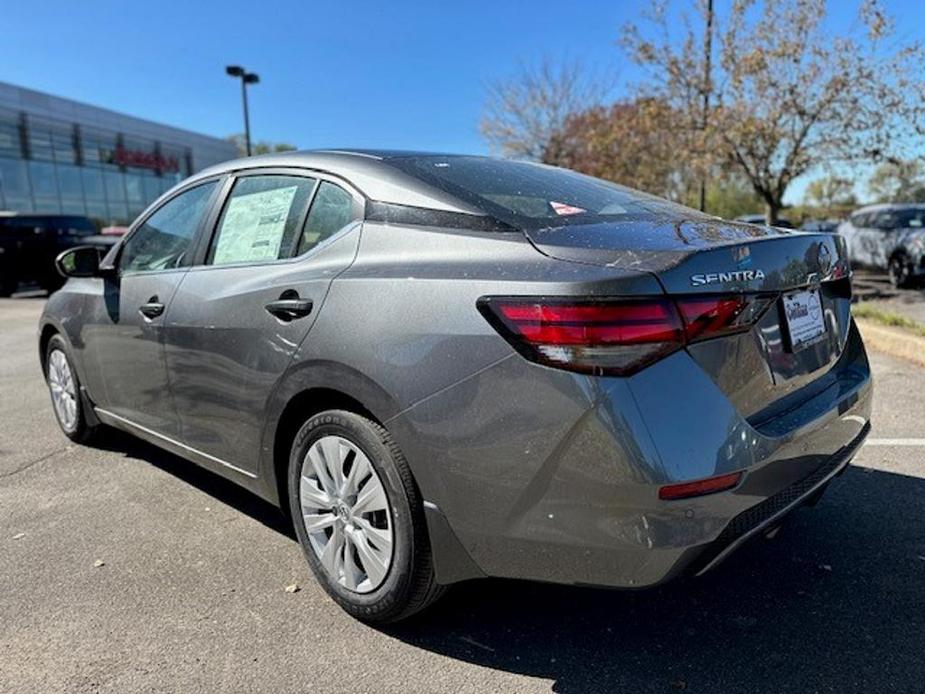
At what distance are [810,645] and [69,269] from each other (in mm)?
3939

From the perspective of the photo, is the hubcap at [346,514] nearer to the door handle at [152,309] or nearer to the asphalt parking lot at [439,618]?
the asphalt parking lot at [439,618]

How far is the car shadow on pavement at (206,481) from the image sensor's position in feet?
11.6

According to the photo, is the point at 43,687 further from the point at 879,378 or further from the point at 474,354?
the point at 879,378

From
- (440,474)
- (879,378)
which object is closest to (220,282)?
(440,474)

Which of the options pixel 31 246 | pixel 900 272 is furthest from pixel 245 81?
pixel 900 272

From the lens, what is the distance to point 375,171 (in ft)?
8.88

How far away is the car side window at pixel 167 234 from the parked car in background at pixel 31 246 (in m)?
13.3

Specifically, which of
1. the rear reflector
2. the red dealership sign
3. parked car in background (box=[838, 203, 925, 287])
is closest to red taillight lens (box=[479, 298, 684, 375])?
the rear reflector

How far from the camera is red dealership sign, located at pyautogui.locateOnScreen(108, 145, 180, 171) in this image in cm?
3831

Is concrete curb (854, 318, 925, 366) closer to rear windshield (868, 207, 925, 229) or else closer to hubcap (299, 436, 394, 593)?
hubcap (299, 436, 394, 593)

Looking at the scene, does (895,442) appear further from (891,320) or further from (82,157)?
(82,157)

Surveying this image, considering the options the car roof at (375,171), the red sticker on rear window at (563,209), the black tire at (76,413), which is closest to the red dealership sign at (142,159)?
the black tire at (76,413)

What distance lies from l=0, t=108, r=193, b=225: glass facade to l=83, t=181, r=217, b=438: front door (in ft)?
104

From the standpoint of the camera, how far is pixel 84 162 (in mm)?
35844
